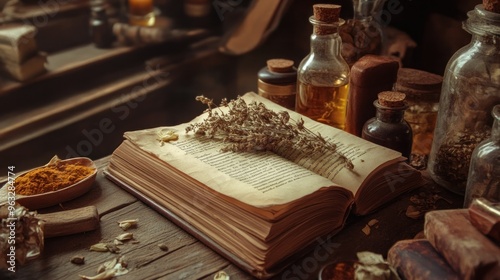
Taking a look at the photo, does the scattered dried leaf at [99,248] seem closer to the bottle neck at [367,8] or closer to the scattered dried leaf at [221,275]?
the scattered dried leaf at [221,275]

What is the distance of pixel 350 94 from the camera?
120 cm

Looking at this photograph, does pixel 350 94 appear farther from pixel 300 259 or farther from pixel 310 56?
pixel 300 259

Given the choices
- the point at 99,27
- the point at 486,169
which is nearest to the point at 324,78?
the point at 486,169

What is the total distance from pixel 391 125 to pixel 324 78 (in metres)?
0.19

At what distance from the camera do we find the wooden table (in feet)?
2.79

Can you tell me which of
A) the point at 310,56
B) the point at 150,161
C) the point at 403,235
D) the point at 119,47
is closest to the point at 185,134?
the point at 150,161

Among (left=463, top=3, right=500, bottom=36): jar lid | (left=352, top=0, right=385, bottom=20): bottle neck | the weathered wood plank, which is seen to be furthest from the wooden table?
(left=352, top=0, right=385, bottom=20): bottle neck

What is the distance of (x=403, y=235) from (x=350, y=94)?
0.36 metres

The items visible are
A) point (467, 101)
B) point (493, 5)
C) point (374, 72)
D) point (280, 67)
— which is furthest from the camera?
point (280, 67)

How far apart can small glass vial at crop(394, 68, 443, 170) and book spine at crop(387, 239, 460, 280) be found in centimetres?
43

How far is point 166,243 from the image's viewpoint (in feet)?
3.01

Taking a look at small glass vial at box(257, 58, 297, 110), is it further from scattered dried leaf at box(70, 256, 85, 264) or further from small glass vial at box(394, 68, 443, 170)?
scattered dried leaf at box(70, 256, 85, 264)

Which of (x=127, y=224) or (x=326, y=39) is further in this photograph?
(x=326, y=39)

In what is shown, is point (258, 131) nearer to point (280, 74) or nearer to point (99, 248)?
point (280, 74)
